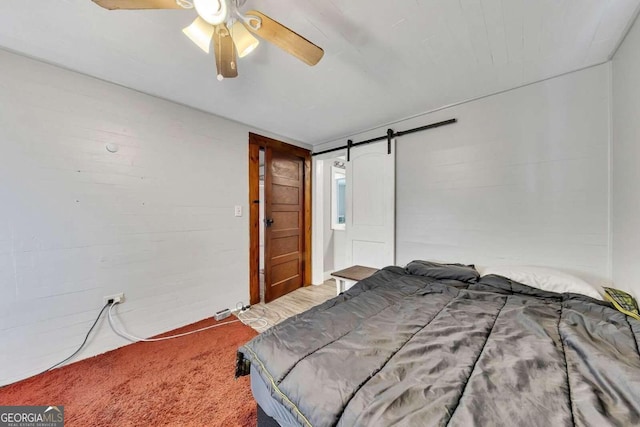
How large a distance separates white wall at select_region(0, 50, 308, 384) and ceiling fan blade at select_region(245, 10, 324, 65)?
1.67 meters

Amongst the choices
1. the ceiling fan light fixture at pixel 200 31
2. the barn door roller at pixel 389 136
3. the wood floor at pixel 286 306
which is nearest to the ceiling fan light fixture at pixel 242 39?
the ceiling fan light fixture at pixel 200 31

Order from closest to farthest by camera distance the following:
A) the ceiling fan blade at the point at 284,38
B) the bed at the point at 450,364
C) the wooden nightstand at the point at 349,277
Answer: the bed at the point at 450,364
the ceiling fan blade at the point at 284,38
the wooden nightstand at the point at 349,277

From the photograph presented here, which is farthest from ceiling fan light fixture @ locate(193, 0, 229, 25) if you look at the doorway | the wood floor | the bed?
the wood floor

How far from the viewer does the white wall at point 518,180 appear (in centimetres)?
176

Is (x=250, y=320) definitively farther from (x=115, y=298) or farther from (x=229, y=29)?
(x=229, y=29)

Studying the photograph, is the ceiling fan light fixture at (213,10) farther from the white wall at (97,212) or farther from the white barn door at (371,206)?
the white barn door at (371,206)

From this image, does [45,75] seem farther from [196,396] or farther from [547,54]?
[547,54]

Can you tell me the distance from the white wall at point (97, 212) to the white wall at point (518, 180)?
2.34m

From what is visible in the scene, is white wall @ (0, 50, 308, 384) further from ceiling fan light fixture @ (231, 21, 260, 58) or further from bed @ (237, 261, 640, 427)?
bed @ (237, 261, 640, 427)

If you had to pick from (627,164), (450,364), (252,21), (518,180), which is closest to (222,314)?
(450,364)

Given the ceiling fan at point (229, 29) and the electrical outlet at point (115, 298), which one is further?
the electrical outlet at point (115, 298)

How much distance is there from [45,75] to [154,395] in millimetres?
2396

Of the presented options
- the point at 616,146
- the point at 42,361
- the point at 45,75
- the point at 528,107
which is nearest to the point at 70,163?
the point at 45,75

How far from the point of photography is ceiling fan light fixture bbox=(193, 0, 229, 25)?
987mm
